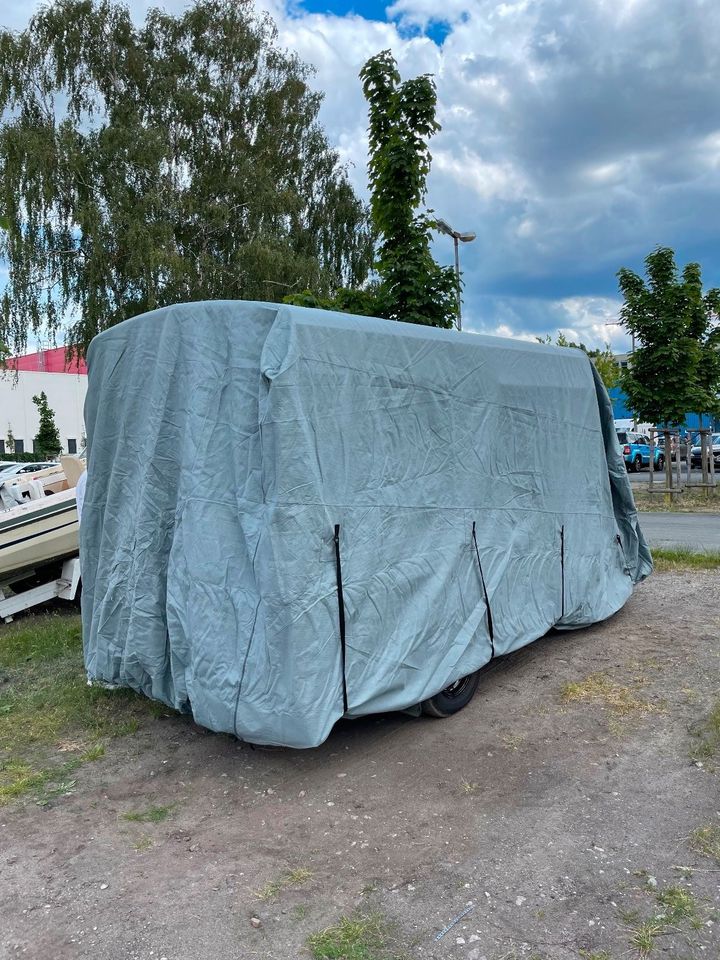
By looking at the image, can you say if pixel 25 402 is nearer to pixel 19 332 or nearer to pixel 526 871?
pixel 19 332

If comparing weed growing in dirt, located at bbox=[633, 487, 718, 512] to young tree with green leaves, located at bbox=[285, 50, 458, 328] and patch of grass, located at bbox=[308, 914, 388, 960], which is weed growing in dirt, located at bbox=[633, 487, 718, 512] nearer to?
young tree with green leaves, located at bbox=[285, 50, 458, 328]

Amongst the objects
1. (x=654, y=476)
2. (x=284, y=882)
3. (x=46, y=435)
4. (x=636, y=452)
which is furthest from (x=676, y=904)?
(x=46, y=435)

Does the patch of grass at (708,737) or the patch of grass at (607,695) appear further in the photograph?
the patch of grass at (607,695)

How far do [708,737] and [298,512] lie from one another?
2.71 metres

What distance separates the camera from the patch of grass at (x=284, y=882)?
3184 mm

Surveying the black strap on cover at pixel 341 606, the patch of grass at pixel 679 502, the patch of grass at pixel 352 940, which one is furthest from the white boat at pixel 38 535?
the patch of grass at pixel 679 502

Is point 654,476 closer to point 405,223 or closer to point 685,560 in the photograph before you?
point 685,560

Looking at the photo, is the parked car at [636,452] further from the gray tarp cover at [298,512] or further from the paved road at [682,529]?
the gray tarp cover at [298,512]

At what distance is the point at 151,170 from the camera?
68.5 ft

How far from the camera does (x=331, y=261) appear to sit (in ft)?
81.4

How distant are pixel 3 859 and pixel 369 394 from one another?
2.90 metres

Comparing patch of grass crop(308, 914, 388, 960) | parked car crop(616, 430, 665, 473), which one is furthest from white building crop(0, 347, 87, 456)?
Answer: patch of grass crop(308, 914, 388, 960)

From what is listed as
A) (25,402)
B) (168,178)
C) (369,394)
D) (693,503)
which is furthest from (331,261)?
(25,402)

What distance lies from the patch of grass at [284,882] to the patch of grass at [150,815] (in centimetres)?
84
